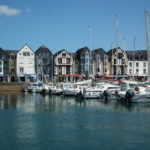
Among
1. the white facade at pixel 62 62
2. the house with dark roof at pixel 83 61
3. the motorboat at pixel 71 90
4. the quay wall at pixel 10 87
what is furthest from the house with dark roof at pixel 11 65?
the motorboat at pixel 71 90

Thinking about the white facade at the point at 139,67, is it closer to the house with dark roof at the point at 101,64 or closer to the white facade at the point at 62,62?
the house with dark roof at the point at 101,64

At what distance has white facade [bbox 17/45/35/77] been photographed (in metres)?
103

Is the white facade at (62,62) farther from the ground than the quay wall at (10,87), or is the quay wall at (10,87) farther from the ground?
the white facade at (62,62)

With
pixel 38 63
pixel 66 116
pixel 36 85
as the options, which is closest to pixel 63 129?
pixel 66 116

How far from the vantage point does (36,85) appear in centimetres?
8806

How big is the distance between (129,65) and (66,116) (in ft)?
258

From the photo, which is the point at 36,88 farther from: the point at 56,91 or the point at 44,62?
the point at 44,62

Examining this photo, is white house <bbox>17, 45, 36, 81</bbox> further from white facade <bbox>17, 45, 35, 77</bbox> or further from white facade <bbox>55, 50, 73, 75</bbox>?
white facade <bbox>55, 50, 73, 75</bbox>

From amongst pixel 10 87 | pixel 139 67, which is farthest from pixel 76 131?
pixel 139 67

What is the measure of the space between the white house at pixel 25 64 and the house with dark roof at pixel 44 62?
72.0 inches

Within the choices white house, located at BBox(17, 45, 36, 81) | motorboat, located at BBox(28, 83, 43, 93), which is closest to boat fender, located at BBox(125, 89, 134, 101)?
motorboat, located at BBox(28, 83, 43, 93)

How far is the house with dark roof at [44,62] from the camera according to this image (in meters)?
105

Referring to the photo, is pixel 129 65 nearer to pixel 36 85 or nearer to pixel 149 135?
pixel 36 85

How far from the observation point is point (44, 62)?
106188 mm
